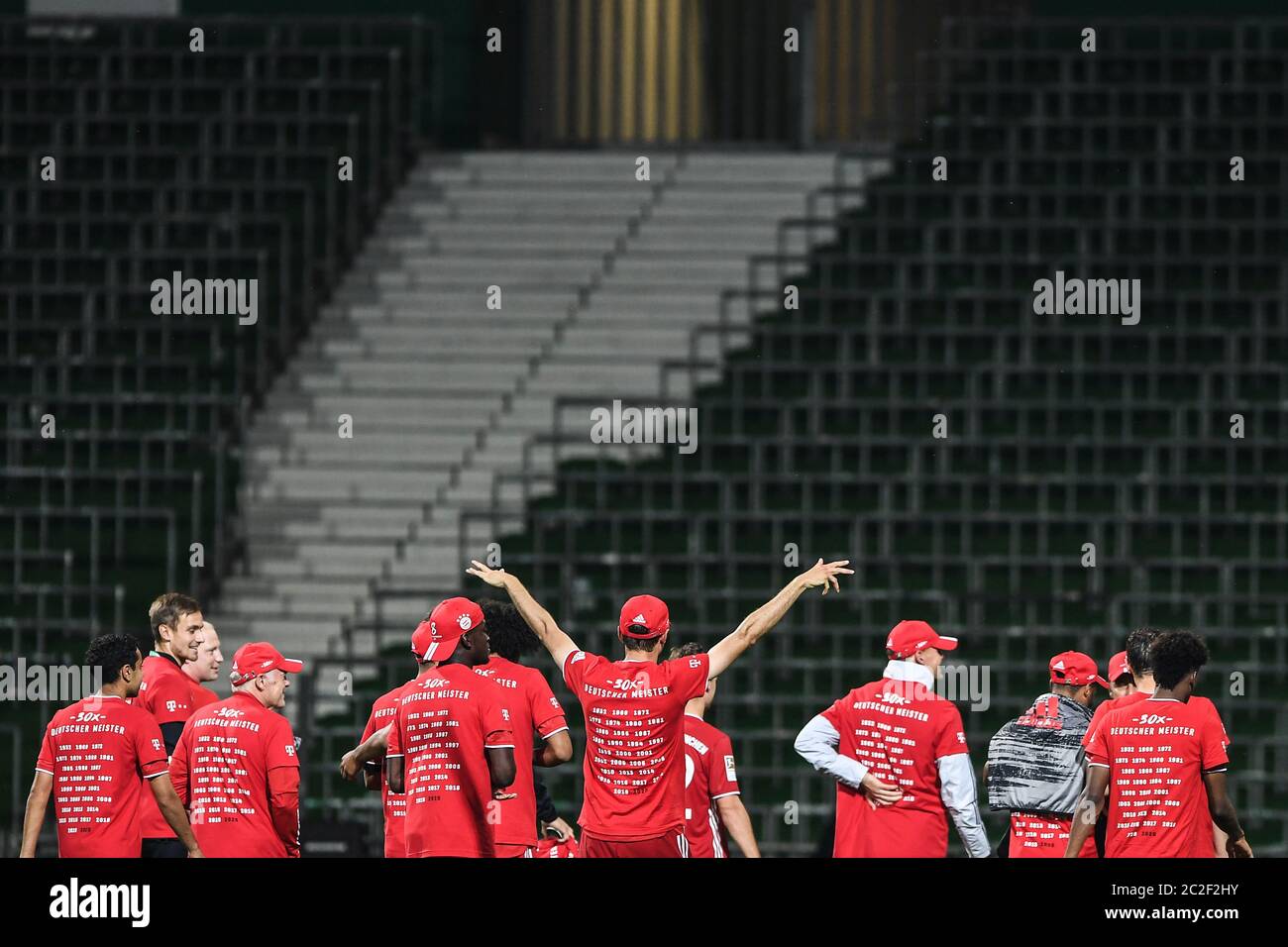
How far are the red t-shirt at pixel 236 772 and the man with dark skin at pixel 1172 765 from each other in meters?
3.16

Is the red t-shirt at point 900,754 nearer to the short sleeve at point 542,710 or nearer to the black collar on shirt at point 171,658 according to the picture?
the short sleeve at point 542,710

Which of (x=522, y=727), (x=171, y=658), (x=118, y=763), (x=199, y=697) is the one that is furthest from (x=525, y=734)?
(x=171, y=658)

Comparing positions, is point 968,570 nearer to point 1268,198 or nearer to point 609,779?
point 1268,198

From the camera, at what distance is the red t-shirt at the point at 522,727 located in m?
8.41

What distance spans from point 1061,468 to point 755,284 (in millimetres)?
3287

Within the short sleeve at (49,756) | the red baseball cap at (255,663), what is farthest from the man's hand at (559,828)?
the short sleeve at (49,756)

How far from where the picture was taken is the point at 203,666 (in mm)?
9523

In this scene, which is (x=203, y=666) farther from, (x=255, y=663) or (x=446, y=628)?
(x=446, y=628)

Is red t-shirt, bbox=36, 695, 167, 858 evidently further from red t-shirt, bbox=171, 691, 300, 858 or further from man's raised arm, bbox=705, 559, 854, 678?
man's raised arm, bbox=705, 559, 854, 678

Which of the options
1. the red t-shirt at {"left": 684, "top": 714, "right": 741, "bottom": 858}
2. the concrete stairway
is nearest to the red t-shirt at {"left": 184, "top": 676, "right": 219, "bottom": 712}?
the red t-shirt at {"left": 684, "top": 714, "right": 741, "bottom": 858}

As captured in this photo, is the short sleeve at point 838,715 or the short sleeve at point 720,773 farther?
the short sleeve at point 720,773

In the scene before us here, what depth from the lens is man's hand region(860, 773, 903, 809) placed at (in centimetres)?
870

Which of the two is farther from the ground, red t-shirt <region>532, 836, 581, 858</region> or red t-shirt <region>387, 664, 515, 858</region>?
red t-shirt <region>387, 664, 515, 858</region>
